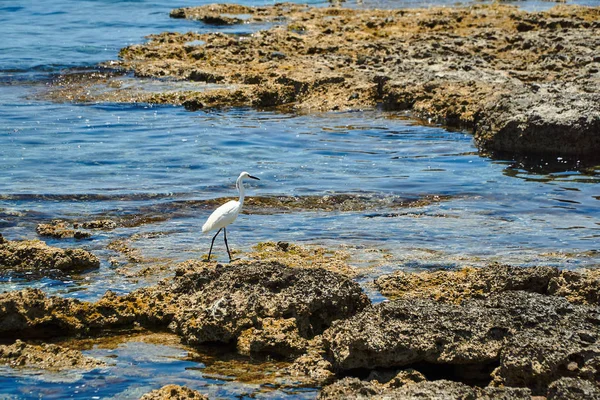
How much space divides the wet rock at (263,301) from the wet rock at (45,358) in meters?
0.75

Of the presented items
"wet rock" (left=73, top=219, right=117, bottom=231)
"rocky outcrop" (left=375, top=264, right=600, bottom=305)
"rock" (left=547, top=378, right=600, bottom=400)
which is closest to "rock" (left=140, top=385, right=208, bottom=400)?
"rock" (left=547, top=378, right=600, bottom=400)

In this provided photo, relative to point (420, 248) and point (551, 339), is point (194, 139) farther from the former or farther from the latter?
point (551, 339)

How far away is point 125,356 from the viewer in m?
5.97

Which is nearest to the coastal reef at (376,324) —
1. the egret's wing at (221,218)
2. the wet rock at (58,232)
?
the egret's wing at (221,218)

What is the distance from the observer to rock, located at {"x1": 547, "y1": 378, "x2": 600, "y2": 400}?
4.55 m

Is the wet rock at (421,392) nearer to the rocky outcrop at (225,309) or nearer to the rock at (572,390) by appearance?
the rock at (572,390)

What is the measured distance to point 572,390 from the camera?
4.61 m

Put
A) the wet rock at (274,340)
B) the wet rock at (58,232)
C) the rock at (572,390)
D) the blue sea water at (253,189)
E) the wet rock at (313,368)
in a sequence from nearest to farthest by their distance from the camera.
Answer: the rock at (572,390)
the wet rock at (313,368)
the wet rock at (274,340)
the blue sea water at (253,189)
the wet rock at (58,232)

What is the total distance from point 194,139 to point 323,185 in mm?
3274

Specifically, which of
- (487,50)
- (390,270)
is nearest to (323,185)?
(390,270)

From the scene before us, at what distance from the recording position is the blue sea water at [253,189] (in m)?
7.47

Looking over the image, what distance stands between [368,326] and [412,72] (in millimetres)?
10705

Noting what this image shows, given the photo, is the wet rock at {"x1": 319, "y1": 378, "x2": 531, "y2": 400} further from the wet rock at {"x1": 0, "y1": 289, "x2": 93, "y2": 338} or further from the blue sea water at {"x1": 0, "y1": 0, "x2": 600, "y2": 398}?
the wet rock at {"x1": 0, "y1": 289, "x2": 93, "y2": 338}

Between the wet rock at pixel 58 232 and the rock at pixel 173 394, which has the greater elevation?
→ the rock at pixel 173 394
